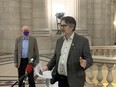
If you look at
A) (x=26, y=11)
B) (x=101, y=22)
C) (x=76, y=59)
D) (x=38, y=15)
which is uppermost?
(x=26, y=11)

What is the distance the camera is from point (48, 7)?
18.4m

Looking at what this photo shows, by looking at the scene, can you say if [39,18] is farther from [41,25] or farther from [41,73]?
Answer: [41,73]

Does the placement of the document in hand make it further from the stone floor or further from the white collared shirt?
the stone floor

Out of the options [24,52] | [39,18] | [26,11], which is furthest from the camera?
[39,18]

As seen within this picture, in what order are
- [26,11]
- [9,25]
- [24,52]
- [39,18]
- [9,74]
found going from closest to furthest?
[24,52] → [9,74] → [9,25] → [26,11] → [39,18]

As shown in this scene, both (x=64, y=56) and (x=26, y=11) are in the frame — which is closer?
(x=64, y=56)

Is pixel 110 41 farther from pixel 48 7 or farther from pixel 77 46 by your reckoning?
pixel 77 46

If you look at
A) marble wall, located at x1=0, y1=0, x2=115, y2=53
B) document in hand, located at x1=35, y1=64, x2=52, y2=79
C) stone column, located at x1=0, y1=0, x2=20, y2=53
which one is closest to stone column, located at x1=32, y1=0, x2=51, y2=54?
marble wall, located at x1=0, y1=0, x2=115, y2=53

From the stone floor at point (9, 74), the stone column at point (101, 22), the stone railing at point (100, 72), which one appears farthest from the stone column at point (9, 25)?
the stone railing at point (100, 72)

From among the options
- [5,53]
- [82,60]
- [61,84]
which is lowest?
[5,53]

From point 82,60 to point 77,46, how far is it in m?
0.26

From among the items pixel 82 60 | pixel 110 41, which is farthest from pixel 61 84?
pixel 110 41

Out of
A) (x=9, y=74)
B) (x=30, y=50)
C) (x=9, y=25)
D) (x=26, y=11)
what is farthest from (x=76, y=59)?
(x=26, y=11)

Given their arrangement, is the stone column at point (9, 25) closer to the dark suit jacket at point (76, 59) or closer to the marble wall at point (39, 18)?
the marble wall at point (39, 18)
